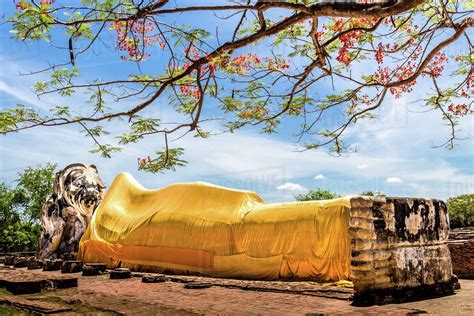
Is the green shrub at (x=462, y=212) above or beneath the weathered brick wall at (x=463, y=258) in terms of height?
above

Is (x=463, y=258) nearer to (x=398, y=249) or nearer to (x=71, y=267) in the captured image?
(x=398, y=249)

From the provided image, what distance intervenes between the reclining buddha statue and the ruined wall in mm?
2465

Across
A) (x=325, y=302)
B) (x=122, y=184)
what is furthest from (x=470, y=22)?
(x=122, y=184)

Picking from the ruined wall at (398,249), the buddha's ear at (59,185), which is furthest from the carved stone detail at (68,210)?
the ruined wall at (398,249)

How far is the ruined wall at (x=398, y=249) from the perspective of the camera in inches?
241

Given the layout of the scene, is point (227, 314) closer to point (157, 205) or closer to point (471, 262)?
point (471, 262)

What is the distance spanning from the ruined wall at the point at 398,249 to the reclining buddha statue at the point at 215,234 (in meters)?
2.46

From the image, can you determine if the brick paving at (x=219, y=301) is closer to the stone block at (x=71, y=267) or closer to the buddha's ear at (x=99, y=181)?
the stone block at (x=71, y=267)

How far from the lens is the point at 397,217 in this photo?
654 centimetres

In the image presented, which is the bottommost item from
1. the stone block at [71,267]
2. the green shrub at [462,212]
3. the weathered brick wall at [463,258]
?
the stone block at [71,267]

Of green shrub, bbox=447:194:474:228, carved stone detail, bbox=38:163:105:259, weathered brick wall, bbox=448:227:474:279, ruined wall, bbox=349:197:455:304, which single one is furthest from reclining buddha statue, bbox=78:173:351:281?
green shrub, bbox=447:194:474:228

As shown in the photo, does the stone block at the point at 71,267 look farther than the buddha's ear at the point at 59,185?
No

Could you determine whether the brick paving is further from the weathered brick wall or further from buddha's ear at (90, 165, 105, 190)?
buddha's ear at (90, 165, 105, 190)

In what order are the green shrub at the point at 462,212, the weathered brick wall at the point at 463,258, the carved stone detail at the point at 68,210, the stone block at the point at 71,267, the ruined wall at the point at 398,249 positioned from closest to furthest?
the ruined wall at the point at 398,249 → the weathered brick wall at the point at 463,258 → the stone block at the point at 71,267 → the carved stone detail at the point at 68,210 → the green shrub at the point at 462,212
